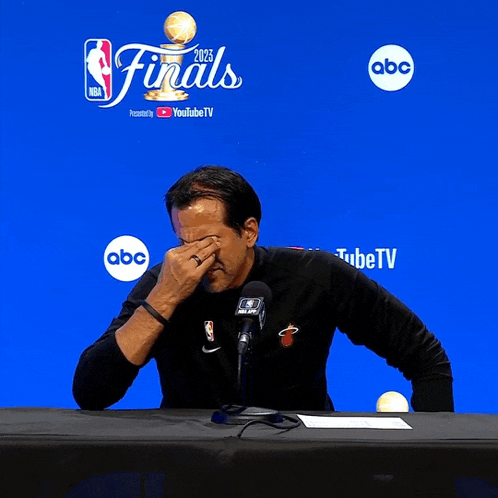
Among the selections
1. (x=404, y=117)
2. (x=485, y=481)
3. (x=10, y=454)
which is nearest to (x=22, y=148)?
(x=404, y=117)

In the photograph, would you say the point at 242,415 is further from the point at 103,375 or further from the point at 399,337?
the point at 399,337

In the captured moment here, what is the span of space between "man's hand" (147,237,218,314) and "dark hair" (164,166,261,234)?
106 millimetres

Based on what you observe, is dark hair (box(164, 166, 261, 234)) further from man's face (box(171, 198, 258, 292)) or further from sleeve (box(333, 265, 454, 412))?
sleeve (box(333, 265, 454, 412))

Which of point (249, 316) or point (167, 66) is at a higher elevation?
point (167, 66)

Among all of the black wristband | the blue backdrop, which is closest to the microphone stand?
the black wristband

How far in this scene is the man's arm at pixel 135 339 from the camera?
6.38ft

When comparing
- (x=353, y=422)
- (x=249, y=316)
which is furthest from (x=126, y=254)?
(x=353, y=422)

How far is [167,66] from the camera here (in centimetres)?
287

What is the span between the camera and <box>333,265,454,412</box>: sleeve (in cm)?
204

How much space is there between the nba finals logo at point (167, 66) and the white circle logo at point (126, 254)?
0.50m

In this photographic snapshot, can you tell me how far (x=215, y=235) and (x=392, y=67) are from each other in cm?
115

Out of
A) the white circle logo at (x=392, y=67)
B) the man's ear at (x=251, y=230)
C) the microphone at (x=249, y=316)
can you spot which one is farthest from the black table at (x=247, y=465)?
the white circle logo at (x=392, y=67)

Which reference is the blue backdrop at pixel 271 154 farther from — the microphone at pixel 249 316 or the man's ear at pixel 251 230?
the microphone at pixel 249 316

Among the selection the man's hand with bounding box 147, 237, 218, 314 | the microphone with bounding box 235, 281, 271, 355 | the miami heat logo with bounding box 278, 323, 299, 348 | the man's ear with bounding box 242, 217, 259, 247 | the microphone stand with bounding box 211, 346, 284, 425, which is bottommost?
the microphone stand with bounding box 211, 346, 284, 425
